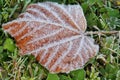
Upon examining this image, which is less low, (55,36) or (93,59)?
(55,36)

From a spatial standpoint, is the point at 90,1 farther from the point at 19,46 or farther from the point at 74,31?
the point at 19,46

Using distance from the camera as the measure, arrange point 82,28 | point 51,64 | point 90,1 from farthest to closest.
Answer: point 90,1, point 82,28, point 51,64

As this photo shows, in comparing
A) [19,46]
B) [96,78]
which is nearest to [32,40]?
[19,46]
